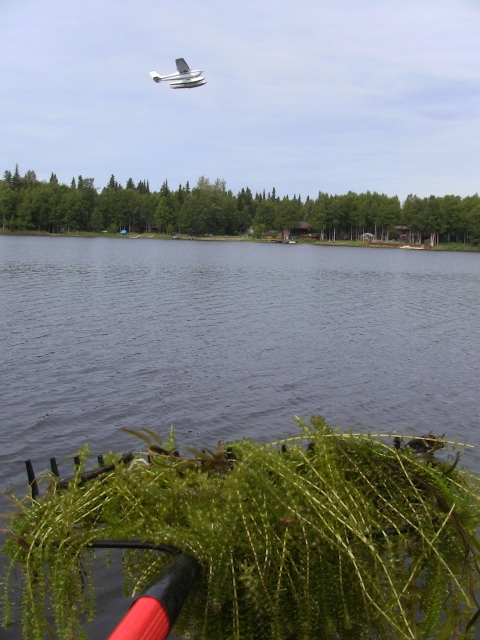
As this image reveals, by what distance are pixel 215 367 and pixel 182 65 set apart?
→ 47995 mm

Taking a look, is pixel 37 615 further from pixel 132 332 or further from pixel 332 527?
pixel 132 332

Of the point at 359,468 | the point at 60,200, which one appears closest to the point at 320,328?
the point at 359,468

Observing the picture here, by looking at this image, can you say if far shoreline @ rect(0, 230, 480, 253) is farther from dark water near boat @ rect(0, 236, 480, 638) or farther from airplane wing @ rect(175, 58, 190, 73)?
dark water near boat @ rect(0, 236, 480, 638)

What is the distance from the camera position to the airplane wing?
59.6 meters

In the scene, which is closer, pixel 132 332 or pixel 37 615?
pixel 37 615

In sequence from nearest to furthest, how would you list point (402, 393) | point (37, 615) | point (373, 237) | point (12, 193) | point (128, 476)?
point (37, 615)
point (128, 476)
point (402, 393)
point (12, 193)
point (373, 237)

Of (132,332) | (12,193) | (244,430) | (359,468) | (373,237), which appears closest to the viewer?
(359,468)

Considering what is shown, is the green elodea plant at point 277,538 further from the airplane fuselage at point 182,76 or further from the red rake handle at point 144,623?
the airplane fuselage at point 182,76

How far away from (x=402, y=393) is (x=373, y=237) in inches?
7175

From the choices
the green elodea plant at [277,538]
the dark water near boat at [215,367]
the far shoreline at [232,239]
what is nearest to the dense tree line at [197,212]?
the far shoreline at [232,239]

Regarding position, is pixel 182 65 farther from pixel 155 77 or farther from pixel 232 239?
pixel 232 239

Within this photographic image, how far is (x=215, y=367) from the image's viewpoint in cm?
2155

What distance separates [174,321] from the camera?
30938mm

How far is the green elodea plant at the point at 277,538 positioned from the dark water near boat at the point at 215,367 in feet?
14.0
